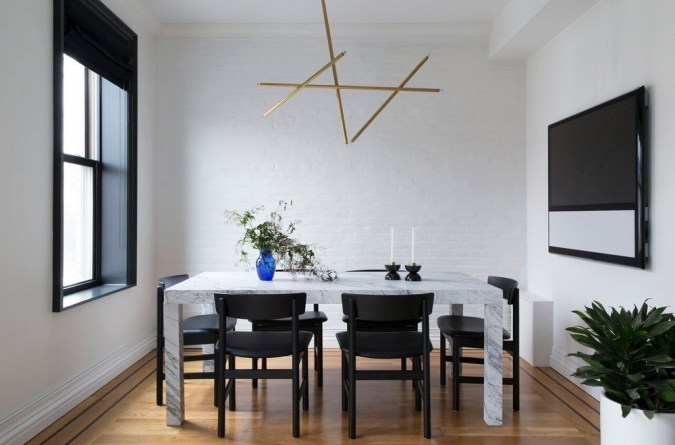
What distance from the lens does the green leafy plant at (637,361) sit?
227 cm

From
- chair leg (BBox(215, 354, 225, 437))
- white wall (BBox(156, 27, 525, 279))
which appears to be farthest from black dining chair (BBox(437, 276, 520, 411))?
white wall (BBox(156, 27, 525, 279))

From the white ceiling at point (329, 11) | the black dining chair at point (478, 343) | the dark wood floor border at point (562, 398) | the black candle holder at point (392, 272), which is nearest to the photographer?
the dark wood floor border at point (562, 398)

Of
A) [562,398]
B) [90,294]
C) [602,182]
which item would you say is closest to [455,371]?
[562,398]

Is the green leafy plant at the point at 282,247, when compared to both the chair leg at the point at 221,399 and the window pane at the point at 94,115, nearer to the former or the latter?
the chair leg at the point at 221,399

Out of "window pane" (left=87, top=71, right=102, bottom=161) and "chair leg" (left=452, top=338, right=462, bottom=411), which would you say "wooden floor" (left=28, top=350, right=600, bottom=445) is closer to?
"chair leg" (left=452, top=338, right=462, bottom=411)

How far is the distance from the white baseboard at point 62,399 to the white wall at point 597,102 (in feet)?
11.1

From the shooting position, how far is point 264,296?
2.88 metres

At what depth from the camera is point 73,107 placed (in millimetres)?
3779

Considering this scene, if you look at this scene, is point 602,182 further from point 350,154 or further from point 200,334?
point 200,334

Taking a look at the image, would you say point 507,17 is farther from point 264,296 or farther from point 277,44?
point 264,296

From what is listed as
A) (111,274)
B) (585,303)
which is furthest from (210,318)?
(585,303)

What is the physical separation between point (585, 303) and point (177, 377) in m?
2.78

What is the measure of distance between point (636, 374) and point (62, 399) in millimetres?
3121

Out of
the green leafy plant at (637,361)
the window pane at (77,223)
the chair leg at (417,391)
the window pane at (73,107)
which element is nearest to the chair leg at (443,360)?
the chair leg at (417,391)
